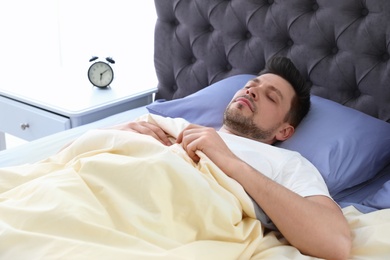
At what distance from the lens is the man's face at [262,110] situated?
178cm

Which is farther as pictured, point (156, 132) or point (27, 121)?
point (27, 121)

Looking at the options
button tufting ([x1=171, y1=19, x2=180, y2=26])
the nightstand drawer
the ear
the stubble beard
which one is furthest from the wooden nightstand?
the ear

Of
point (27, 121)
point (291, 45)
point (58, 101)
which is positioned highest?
point (291, 45)

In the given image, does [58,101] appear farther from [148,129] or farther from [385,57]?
[385,57]

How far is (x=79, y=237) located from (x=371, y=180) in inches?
40.2

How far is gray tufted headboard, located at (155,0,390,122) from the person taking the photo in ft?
6.29

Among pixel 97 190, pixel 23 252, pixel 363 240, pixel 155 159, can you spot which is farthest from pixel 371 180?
pixel 23 252

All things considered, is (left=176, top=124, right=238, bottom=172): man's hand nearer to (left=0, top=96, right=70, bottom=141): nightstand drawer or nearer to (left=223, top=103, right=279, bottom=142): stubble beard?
(left=223, top=103, right=279, bottom=142): stubble beard

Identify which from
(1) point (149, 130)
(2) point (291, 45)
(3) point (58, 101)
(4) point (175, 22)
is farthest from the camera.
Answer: (4) point (175, 22)

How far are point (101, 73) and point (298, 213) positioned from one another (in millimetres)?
1316

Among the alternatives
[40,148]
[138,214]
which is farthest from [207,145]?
[40,148]

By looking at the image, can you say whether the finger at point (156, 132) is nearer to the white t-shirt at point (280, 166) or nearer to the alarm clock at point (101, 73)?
the white t-shirt at point (280, 166)

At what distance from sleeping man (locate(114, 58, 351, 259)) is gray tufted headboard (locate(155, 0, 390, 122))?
204 millimetres

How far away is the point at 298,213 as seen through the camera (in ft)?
4.58
